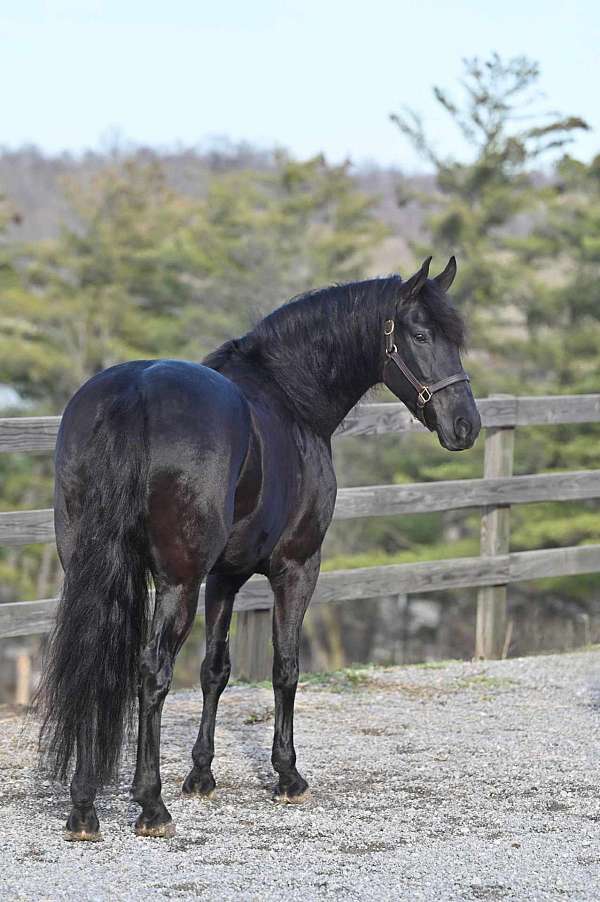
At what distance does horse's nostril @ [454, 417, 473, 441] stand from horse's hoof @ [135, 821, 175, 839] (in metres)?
1.69

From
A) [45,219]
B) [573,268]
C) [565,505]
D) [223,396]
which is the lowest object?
[565,505]

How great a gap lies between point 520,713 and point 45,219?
148 ft

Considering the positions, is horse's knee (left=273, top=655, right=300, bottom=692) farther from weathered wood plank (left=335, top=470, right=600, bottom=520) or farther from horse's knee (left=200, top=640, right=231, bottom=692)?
weathered wood plank (left=335, top=470, right=600, bottom=520)

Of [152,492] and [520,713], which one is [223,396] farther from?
[520,713]

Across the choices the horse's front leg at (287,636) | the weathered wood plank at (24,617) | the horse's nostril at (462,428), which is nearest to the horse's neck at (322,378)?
the horse's nostril at (462,428)

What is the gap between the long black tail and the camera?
353cm

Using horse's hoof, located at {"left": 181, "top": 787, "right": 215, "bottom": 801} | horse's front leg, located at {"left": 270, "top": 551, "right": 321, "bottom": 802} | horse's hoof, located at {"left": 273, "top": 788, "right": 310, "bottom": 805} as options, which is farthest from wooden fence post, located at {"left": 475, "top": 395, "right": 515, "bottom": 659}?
horse's hoof, located at {"left": 181, "top": 787, "right": 215, "bottom": 801}

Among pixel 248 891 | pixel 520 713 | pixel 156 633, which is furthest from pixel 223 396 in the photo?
pixel 520 713

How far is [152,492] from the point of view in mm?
3576

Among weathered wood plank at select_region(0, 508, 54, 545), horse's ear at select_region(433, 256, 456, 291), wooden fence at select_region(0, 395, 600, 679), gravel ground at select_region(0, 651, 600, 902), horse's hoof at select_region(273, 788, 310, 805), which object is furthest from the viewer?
wooden fence at select_region(0, 395, 600, 679)

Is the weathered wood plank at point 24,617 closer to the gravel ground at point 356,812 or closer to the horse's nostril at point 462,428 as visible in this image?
the gravel ground at point 356,812

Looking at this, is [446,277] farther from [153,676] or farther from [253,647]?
[253,647]

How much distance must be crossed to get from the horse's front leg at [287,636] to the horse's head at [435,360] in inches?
27.4

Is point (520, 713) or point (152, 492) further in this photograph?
point (520, 713)
